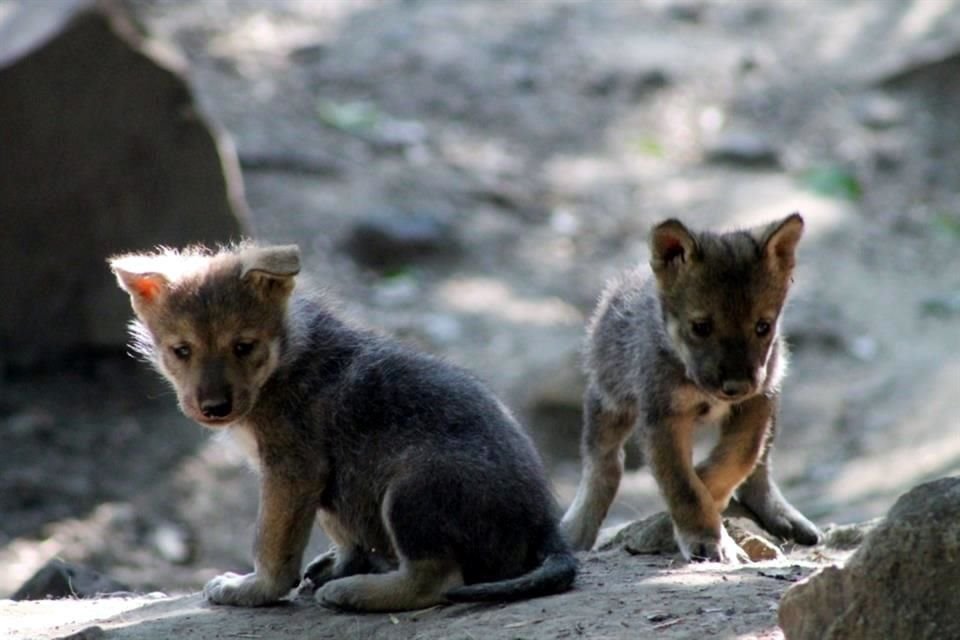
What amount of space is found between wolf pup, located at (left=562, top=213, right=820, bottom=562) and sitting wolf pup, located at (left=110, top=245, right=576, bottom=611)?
2.29ft

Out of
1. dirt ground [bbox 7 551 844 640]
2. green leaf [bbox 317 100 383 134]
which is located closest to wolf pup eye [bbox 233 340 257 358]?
dirt ground [bbox 7 551 844 640]

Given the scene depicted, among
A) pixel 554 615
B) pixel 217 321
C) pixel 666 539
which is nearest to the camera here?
pixel 554 615

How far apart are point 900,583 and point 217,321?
121 inches

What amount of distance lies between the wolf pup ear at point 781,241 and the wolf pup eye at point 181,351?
8.32 ft

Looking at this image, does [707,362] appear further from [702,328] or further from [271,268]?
[271,268]

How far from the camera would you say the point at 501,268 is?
1541 centimetres

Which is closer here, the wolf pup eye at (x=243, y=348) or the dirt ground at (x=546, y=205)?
the wolf pup eye at (x=243, y=348)

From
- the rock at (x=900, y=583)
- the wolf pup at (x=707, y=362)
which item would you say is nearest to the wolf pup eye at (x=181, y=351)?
the wolf pup at (x=707, y=362)

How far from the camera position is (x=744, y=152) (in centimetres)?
1730

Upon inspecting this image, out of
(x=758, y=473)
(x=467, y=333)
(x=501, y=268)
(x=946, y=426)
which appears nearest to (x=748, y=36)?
(x=501, y=268)

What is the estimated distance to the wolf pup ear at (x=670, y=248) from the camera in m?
6.85

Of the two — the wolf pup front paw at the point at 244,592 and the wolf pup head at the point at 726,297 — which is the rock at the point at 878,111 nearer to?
the wolf pup head at the point at 726,297

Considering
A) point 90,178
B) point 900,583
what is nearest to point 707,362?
point 900,583

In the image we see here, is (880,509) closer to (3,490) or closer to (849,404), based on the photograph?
(849,404)
